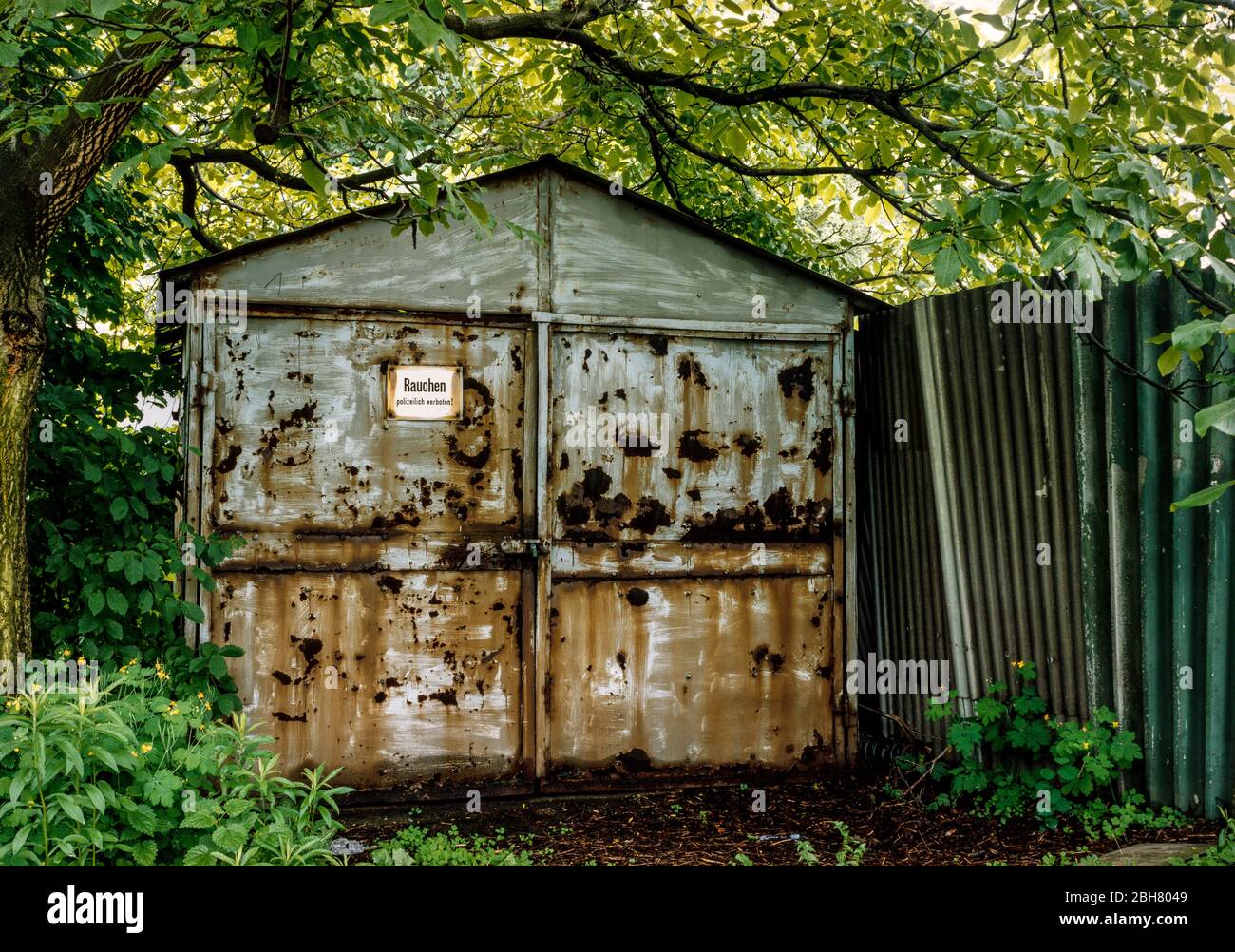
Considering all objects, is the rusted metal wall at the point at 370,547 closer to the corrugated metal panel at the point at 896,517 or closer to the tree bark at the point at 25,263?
the tree bark at the point at 25,263

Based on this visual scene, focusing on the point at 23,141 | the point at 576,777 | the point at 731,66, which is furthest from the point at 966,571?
the point at 23,141

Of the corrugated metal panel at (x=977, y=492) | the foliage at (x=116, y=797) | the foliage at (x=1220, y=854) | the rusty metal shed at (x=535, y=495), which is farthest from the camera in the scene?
the rusty metal shed at (x=535, y=495)

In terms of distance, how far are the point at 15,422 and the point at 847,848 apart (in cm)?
421

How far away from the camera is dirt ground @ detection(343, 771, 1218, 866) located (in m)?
4.64

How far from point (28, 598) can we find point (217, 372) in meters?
1.46

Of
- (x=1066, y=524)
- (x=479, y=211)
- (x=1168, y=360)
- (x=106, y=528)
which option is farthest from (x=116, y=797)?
(x=1066, y=524)

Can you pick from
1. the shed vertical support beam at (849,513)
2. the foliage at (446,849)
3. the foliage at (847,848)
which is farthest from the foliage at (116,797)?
the shed vertical support beam at (849,513)

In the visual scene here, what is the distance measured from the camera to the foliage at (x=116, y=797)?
10.3 feet

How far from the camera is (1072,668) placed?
4.89 m

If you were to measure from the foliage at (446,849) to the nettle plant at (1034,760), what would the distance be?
2.28 m

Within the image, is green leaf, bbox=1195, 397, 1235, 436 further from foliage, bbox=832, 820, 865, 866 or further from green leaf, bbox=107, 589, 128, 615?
green leaf, bbox=107, 589, 128, 615

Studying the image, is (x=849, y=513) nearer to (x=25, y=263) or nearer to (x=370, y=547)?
(x=370, y=547)
